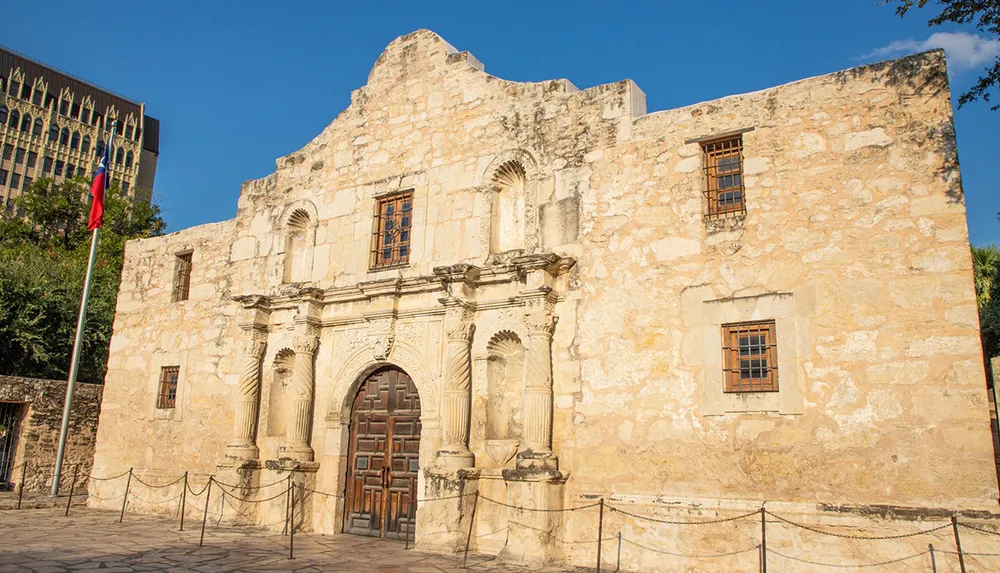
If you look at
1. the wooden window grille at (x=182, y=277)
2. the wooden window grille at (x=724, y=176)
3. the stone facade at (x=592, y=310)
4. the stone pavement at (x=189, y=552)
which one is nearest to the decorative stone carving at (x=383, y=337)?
the stone facade at (x=592, y=310)

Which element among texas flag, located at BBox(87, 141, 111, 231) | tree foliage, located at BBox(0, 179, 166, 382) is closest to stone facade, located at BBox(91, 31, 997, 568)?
Answer: texas flag, located at BBox(87, 141, 111, 231)

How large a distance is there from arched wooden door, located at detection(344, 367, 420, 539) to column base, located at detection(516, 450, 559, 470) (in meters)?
1.95

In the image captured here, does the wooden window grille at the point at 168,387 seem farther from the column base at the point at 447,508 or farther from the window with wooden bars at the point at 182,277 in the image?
the column base at the point at 447,508


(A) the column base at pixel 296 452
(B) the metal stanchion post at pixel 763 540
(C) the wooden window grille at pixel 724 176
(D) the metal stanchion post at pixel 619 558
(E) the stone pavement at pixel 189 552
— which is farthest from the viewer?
(A) the column base at pixel 296 452

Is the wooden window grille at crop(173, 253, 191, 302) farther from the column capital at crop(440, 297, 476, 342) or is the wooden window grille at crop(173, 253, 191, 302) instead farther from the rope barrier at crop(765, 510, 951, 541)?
the rope barrier at crop(765, 510, 951, 541)

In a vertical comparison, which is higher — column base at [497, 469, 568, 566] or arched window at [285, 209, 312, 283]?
arched window at [285, 209, 312, 283]

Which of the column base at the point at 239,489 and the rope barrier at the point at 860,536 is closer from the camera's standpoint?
the rope barrier at the point at 860,536

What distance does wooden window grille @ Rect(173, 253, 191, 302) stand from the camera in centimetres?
1481

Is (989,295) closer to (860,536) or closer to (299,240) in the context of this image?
(860,536)

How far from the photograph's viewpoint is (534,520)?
8938 millimetres

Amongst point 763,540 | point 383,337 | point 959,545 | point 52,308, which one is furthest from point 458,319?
point 52,308

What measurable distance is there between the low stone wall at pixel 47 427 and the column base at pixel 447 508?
10484 millimetres

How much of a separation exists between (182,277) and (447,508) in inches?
324

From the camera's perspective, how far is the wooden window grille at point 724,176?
912 centimetres
